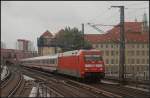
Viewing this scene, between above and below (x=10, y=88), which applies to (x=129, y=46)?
above

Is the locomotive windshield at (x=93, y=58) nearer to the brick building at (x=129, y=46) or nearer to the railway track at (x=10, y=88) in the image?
the railway track at (x=10, y=88)

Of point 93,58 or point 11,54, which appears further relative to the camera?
point 11,54

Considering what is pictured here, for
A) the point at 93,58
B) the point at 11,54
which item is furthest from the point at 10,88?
the point at 11,54

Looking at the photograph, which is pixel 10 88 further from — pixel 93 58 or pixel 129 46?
pixel 129 46

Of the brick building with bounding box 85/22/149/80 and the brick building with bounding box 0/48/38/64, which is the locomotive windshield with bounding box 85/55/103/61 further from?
the brick building with bounding box 0/48/38/64

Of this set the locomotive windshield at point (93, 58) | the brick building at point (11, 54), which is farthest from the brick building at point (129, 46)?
the locomotive windshield at point (93, 58)

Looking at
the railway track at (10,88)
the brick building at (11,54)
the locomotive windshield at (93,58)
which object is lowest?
the railway track at (10,88)

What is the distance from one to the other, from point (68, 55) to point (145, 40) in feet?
293

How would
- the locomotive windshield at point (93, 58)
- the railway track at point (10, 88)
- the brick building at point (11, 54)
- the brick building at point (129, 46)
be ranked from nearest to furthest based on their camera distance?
the railway track at point (10, 88), the locomotive windshield at point (93, 58), the brick building at point (129, 46), the brick building at point (11, 54)

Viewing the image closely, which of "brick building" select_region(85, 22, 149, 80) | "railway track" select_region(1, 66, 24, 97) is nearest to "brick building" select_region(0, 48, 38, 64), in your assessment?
"brick building" select_region(85, 22, 149, 80)

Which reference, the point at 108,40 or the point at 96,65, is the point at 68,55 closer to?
the point at 96,65

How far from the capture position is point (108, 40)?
413 ft

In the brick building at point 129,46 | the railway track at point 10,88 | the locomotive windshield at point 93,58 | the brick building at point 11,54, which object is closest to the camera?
the railway track at point 10,88

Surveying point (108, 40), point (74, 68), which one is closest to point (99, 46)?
point (108, 40)
